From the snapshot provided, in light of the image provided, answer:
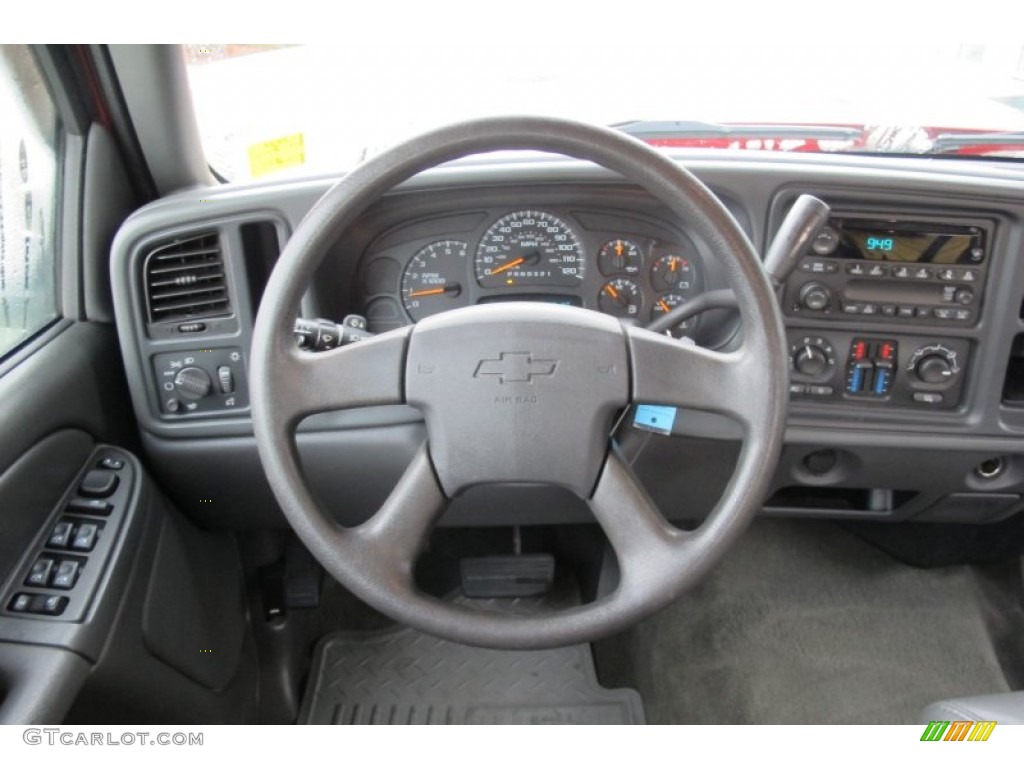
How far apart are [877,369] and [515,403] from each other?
77 centimetres

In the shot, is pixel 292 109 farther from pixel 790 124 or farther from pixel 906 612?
pixel 906 612

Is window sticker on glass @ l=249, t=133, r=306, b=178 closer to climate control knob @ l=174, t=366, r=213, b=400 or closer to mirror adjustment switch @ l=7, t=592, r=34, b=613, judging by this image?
climate control knob @ l=174, t=366, r=213, b=400

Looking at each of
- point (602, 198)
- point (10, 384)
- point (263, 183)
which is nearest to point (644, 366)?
point (602, 198)

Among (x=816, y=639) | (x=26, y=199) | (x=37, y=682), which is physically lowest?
(x=816, y=639)

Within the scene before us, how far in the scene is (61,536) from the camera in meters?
1.21

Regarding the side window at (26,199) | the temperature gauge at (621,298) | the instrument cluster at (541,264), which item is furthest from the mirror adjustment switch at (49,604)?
the temperature gauge at (621,298)

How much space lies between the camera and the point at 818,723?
5.52 ft

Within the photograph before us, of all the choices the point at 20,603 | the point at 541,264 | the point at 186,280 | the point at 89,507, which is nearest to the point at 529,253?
the point at 541,264

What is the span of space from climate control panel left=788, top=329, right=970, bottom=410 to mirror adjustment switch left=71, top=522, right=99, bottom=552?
3.71ft

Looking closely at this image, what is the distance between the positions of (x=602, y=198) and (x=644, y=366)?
1.62 ft

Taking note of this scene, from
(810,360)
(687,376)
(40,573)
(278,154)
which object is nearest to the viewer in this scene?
(687,376)

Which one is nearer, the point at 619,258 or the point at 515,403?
the point at 515,403

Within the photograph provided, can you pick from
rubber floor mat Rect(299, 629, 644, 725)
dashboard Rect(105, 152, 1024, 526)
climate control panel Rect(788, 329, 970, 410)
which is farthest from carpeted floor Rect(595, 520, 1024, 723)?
climate control panel Rect(788, 329, 970, 410)

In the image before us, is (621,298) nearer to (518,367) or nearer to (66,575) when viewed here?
(518,367)
